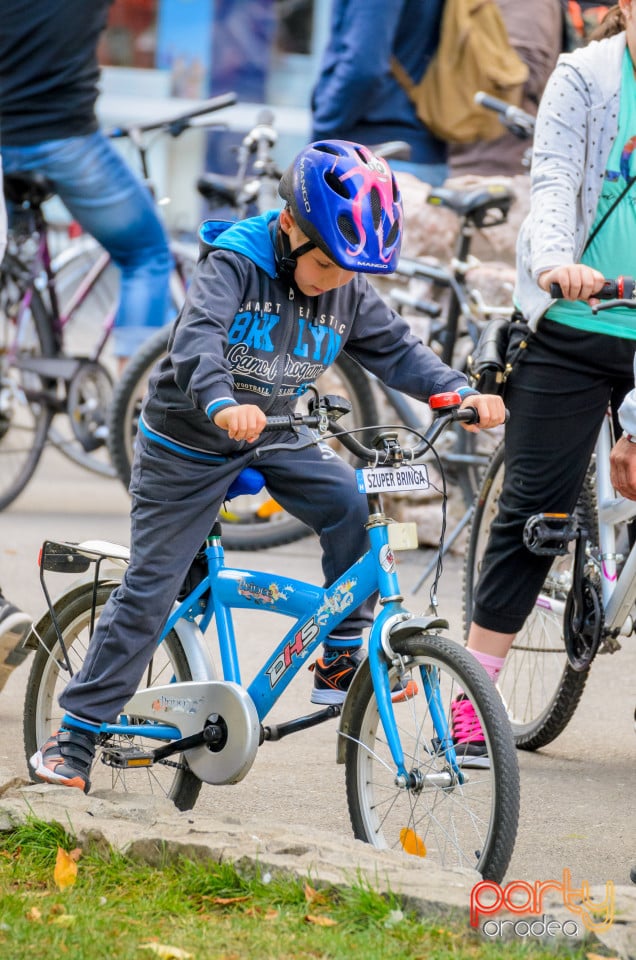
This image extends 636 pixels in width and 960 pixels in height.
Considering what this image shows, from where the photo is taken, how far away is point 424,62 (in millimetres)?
7512

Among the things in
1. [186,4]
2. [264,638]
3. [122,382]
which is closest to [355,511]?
[264,638]

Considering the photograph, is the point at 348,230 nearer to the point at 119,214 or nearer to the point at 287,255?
the point at 287,255

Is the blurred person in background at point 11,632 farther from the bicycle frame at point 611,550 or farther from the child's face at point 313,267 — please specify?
the bicycle frame at point 611,550

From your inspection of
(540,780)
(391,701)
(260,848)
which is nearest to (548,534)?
(540,780)

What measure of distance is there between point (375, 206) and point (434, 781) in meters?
1.21

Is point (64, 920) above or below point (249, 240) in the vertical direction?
below

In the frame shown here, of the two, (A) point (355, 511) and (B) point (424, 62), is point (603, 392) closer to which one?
(A) point (355, 511)

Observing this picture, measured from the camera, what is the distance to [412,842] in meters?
3.23

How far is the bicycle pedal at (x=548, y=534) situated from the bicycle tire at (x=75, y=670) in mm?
976

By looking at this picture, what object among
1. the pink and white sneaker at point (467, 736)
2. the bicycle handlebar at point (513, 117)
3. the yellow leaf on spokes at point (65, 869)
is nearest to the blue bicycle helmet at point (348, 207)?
the pink and white sneaker at point (467, 736)

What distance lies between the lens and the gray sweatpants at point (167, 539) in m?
3.40

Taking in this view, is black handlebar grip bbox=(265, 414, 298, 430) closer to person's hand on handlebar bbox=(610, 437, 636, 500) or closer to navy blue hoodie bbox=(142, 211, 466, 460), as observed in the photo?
navy blue hoodie bbox=(142, 211, 466, 460)

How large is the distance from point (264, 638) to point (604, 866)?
6.72ft

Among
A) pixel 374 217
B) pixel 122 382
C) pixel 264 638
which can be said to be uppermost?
pixel 374 217
